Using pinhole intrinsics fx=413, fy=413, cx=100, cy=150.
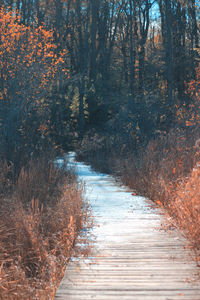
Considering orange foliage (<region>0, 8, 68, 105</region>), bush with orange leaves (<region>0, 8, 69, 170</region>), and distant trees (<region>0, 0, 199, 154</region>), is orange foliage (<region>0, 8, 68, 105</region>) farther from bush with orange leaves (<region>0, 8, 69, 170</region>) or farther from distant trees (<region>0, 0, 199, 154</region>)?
distant trees (<region>0, 0, 199, 154</region>)

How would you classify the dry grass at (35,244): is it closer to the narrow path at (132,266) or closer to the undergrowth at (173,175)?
the narrow path at (132,266)

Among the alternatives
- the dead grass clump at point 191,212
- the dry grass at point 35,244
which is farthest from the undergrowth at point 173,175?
the dry grass at point 35,244

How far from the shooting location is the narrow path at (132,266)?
335 cm

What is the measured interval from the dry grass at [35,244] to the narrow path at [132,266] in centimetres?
30

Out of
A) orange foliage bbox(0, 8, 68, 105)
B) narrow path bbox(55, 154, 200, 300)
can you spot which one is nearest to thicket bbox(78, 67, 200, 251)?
narrow path bbox(55, 154, 200, 300)

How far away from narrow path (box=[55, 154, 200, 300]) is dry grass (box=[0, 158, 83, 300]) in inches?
11.6

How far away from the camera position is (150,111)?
58.5ft

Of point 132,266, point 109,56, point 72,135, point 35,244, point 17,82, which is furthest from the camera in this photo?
point 109,56

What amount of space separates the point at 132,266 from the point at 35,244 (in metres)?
1.49

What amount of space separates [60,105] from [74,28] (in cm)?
1074

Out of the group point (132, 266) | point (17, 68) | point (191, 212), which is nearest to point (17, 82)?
point (17, 68)

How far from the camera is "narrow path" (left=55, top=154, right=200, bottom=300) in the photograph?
3.35m

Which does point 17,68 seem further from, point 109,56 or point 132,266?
point 109,56

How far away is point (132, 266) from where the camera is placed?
4066mm
